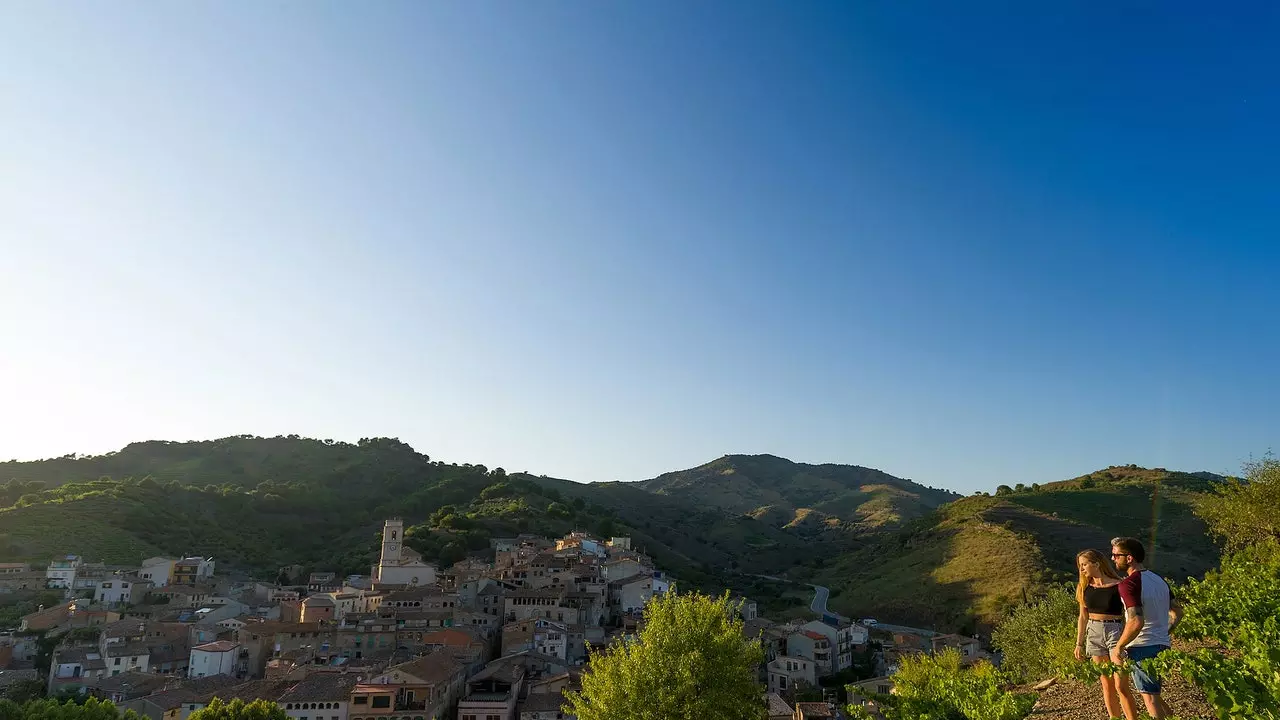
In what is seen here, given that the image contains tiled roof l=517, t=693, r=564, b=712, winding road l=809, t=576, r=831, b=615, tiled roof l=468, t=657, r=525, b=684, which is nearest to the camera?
tiled roof l=517, t=693, r=564, b=712

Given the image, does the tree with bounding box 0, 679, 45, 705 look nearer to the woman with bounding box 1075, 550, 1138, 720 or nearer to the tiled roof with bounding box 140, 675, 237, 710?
the tiled roof with bounding box 140, 675, 237, 710

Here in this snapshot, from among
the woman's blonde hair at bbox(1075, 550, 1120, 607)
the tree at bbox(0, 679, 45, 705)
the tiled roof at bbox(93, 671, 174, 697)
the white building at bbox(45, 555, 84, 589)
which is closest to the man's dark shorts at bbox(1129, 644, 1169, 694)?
the woman's blonde hair at bbox(1075, 550, 1120, 607)

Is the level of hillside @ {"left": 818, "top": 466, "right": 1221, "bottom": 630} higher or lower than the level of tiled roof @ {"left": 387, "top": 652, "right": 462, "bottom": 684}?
higher

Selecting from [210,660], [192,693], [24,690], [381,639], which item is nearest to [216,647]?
[210,660]

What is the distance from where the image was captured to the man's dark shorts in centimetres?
791

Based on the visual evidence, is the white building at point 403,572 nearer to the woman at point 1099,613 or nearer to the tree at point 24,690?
the tree at point 24,690

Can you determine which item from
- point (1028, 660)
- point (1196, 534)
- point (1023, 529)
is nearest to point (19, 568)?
point (1028, 660)

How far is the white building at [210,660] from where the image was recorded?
49.1 meters

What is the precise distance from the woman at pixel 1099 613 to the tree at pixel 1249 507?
25.1 m

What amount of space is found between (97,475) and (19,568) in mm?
76367

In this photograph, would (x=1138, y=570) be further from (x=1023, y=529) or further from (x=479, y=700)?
(x=1023, y=529)

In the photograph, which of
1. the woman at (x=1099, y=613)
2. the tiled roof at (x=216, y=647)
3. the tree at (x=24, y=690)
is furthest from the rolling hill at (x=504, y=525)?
the woman at (x=1099, y=613)

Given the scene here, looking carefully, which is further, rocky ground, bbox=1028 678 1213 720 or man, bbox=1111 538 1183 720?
rocky ground, bbox=1028 678 1213 720

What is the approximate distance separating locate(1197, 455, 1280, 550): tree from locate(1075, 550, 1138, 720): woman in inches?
987
